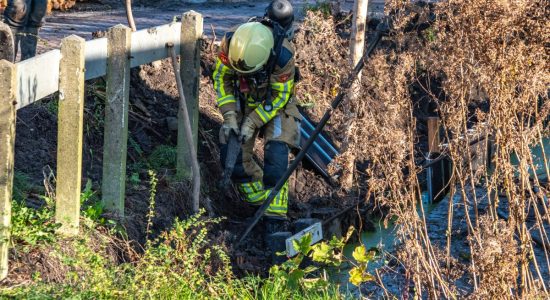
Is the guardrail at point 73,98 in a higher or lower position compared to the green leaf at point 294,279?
higher

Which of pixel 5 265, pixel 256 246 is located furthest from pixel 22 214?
pixel 256 246

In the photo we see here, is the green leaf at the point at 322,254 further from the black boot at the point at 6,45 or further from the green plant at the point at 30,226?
the black boot at the point at 6,45

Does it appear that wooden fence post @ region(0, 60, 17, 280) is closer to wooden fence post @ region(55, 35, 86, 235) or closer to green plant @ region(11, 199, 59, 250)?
green plant @ region(11, 199, 59, 250)

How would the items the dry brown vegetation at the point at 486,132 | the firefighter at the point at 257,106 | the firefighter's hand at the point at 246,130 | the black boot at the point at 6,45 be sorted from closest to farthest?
the dry brown vegetation at the point at 486,132 → the black boot at the point at 6,45 → the firefighter at the point at 257,106 → the firefighter's hand at the point at 246,130

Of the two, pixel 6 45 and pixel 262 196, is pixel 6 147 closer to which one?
pixel 6 45

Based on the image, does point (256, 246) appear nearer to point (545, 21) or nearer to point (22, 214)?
point (22, 214)

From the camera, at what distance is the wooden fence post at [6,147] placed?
19.6ft

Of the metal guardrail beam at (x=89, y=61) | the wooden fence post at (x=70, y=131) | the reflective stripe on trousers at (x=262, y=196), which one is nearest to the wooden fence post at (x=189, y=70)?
the metal guardrail beam at (x=89, y=61)

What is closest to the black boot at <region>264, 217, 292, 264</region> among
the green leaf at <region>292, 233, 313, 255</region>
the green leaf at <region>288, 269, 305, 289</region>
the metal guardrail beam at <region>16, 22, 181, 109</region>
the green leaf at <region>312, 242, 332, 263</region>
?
the green leaf at <region>292, 233, 313, 255</region>

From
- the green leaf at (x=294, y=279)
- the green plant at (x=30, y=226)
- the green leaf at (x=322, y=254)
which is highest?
the green plant at (x=30, y=226)

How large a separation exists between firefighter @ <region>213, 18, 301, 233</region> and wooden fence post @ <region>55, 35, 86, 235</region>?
7.11 ft

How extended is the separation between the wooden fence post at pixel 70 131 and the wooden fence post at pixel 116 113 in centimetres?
63

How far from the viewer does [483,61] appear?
5.39 metres

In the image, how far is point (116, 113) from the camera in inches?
289
